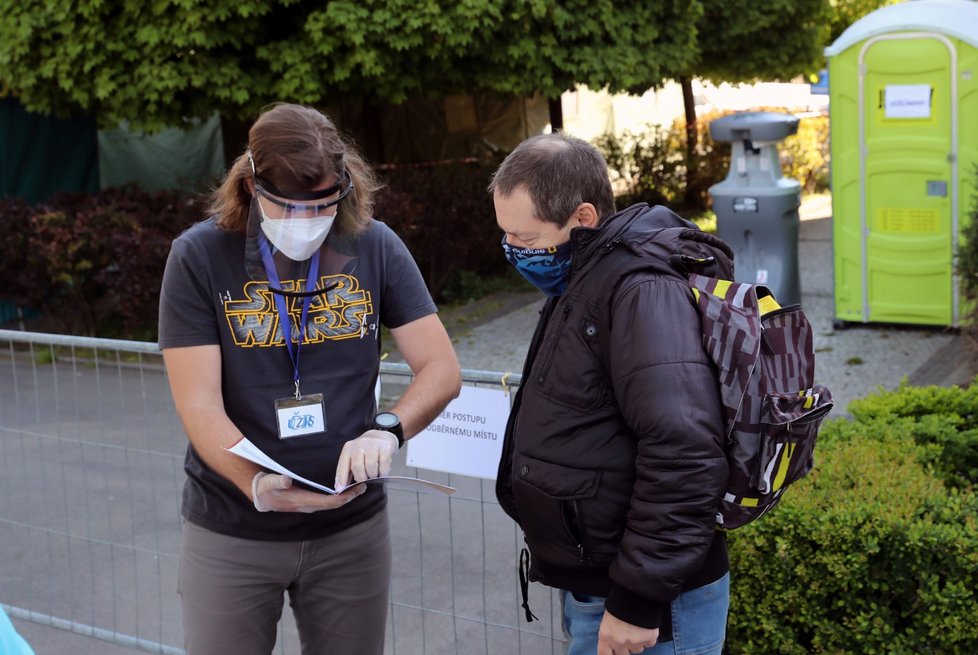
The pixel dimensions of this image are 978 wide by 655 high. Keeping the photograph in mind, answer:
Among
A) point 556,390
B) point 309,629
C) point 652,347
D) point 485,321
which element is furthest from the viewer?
point 485,321

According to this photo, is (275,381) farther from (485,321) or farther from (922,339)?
(485,321)

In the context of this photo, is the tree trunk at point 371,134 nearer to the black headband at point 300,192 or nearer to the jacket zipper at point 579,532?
the black headband at point 300,192

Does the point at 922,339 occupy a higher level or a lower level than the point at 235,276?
lower

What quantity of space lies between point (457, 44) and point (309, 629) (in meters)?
7.85

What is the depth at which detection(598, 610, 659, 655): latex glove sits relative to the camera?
230 centimetres

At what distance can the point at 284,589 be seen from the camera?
9.46 feet

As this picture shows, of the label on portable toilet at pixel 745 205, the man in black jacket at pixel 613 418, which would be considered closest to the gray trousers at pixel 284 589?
the man in black jacket at pixel 613 418

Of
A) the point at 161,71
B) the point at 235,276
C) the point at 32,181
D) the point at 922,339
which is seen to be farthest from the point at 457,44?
the point at 235,276

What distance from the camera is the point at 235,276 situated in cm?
272

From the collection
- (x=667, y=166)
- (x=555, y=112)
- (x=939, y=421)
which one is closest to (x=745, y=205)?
(x=939, y=421)

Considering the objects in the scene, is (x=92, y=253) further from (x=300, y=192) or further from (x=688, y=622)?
(x=688, y=622)

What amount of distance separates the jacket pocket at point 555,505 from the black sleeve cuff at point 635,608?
125 mm

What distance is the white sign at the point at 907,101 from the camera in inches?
351

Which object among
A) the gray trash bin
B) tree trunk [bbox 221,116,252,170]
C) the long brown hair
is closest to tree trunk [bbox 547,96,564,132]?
tree trunk [bbox 221,116,252,170]
